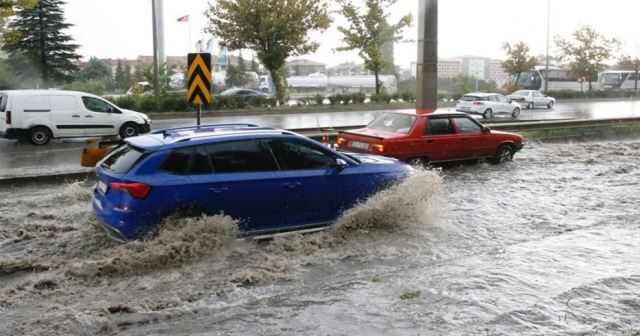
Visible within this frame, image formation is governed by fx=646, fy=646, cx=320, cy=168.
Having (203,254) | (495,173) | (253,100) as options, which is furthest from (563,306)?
(253,100)

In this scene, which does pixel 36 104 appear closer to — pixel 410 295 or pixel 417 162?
pixel 417 162

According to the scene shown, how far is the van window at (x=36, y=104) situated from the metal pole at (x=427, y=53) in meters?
A: 10.7

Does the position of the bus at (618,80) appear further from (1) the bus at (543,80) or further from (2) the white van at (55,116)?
(2) the white van at (55,116)

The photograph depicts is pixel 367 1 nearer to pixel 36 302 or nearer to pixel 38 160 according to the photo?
pixel 38 160

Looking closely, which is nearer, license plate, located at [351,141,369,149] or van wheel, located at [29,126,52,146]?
license plate, located at [351,141,369,149]

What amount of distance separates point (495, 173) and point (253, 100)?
889 inches

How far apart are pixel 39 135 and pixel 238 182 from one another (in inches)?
521

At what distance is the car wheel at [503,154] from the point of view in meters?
14.8

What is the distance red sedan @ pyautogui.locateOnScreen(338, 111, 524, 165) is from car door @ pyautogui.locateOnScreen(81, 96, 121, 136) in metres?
9.21

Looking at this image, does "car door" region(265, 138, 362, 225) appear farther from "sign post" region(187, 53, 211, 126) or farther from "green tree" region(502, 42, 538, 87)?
"green tree" region(502, 42, 538, 87)

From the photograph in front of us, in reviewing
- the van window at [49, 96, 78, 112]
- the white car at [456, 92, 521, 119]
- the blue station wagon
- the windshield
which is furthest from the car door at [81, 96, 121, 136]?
the white car at [456, 92, 521, 119]

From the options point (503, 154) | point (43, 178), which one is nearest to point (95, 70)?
point (43, 178)

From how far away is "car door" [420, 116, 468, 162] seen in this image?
13.1 meters

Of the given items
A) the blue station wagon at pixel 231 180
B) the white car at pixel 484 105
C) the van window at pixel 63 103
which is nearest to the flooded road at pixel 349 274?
the blue station wagon at pixel 231 180
